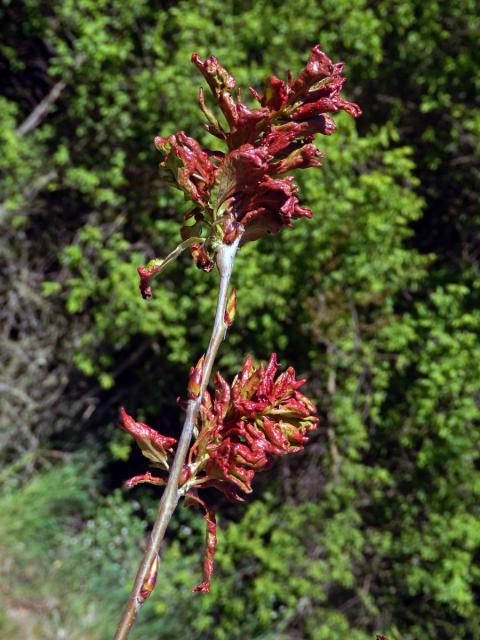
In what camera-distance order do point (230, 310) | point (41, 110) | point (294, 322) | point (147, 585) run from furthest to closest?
point (41, 110) → point (294, 322) → point (230, 310) → point (147, 585)

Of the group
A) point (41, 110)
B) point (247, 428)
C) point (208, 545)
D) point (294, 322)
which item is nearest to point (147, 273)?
point (247, 428)

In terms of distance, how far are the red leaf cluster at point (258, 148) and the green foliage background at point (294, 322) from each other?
2.90m

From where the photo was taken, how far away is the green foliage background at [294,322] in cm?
388

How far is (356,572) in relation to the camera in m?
4.34

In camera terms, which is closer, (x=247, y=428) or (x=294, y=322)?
(x=247, y=428)

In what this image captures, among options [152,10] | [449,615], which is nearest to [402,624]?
[449,615]

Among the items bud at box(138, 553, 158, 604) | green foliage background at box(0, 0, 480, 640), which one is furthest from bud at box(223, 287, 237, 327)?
green foliage background at box(0, 0, 480, 640)

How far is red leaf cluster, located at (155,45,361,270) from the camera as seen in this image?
84 cm

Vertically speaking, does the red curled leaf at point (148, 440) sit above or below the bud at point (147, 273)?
below

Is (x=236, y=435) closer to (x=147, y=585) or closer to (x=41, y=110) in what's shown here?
(x=147, y=585)

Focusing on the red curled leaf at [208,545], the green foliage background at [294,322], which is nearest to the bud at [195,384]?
the red curled leaf at [208,545]

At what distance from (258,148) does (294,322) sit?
11.3 feet

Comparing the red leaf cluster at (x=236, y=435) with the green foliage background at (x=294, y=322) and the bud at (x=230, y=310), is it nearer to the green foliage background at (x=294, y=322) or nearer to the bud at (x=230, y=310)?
the bud at (x=230, y=310)

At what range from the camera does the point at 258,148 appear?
32.5 inches
